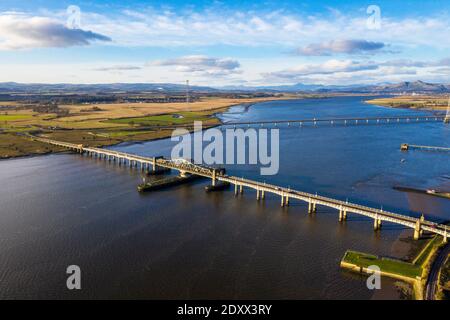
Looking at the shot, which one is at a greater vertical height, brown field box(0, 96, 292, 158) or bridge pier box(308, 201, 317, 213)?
brown field box(0, 96, 292, 158)

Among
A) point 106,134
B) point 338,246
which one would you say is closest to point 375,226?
point 338,246

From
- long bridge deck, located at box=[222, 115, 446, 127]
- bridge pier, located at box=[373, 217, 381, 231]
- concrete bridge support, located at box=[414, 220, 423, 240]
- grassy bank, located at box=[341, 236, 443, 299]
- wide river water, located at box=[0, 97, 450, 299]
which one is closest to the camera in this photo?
grassy bank, located at box=[341, 236, 443, 299]

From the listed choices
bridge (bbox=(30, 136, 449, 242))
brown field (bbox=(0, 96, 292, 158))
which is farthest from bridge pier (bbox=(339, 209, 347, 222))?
brown field (bbox=(0, 96, 292, 158))

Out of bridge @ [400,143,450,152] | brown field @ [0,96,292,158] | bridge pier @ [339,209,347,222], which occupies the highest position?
brown field @ [0,96,292,158]

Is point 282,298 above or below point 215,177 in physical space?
below

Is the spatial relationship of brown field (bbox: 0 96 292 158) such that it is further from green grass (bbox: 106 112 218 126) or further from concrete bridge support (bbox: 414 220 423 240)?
concrete bridge support (bbox: 414 220 423 240)
